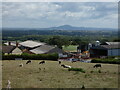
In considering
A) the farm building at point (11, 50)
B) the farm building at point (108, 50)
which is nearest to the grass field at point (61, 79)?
the farm building at point (108, 50)

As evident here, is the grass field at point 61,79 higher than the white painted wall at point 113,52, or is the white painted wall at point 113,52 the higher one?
the grass field at point 61,79

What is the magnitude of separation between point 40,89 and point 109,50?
42.8m

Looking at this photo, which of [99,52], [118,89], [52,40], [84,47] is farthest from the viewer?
[52,40]

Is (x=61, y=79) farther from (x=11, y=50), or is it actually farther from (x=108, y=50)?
(x=11, y=50)

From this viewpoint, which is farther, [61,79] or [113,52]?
[113,52]

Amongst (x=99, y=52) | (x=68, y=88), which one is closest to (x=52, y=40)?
(x=99, y=52)

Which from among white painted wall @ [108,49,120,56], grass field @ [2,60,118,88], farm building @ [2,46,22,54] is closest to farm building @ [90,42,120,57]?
white painted wall @ [108,49,120,56]

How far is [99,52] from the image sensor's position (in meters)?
55.1

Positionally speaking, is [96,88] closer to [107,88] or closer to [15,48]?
[107,88]

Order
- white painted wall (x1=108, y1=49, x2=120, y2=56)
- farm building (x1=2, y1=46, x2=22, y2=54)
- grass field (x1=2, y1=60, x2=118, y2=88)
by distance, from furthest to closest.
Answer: farm building (x1=2, y1=46, x2=22, y2=54)
white painted wall (x1=108, y1=49, x2=120, y2=56)
grass field (x1=2, y1=60, x2=118, y2=88)

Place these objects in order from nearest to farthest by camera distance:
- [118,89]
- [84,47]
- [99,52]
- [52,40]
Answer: [118,89] → [99,52] → [84,47] → [52,40]

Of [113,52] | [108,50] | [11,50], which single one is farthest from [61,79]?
[11,50]

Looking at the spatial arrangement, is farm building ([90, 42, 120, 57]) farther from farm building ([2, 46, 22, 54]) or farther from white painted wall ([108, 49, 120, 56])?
farm building ([2, 46, 22, 54])

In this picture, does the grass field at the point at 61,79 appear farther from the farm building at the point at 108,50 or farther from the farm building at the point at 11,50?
the farm building at the point at 11,50
